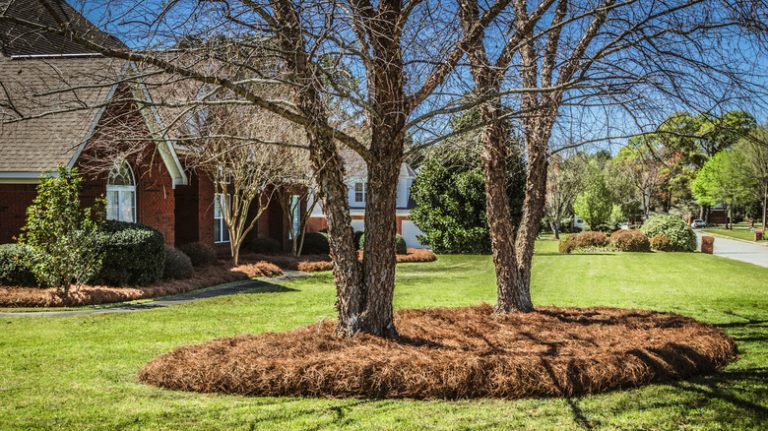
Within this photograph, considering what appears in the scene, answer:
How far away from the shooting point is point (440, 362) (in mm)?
6508

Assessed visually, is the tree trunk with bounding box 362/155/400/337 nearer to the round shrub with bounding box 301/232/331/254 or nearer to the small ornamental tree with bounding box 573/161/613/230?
the round shrub with bounding box 301/232/331/254

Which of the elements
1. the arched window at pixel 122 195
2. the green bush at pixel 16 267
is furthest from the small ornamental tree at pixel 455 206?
the green bush at pixel 16 267

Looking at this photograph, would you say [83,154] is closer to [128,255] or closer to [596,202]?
[128,255]

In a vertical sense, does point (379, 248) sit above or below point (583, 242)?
above

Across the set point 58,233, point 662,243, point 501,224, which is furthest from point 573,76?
point 662,243

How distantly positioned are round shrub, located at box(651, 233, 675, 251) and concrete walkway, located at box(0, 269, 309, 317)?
1905 centimetres

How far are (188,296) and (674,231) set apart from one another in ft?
84.0

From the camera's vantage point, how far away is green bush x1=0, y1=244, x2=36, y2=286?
44.2ft

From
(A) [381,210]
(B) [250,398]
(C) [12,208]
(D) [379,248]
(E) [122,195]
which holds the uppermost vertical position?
(E) [122,195]

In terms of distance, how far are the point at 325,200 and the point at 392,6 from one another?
2451 millimetres

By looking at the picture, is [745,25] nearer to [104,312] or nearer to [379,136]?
[379,136]

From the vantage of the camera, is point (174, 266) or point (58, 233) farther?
point (174, 266)

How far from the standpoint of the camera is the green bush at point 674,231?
105 ft

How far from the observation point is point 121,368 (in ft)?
24.6
